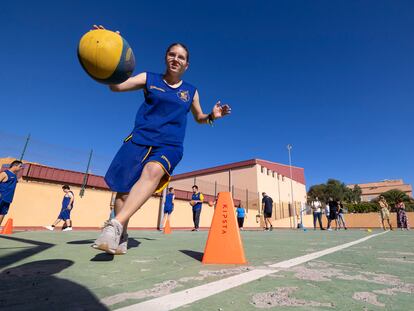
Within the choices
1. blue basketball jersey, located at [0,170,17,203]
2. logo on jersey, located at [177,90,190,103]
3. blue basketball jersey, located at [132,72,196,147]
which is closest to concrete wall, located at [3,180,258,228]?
blue basketball jersey, located at [0,170,17,203]

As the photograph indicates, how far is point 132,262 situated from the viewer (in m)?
2.29

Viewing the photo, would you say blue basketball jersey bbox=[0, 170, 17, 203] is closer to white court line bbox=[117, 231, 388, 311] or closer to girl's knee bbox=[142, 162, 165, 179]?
girl's knee bbox=[142, 162, 165, 179]

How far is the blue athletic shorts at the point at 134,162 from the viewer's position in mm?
2459

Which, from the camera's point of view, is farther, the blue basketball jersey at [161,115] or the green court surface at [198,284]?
the blue basketball jersey at [161,115]

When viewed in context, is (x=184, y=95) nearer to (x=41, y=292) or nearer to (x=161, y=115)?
(x=161, y=115)

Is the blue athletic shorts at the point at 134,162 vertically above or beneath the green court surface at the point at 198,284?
above

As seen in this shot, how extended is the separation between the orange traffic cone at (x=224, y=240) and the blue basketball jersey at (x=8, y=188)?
6.61 meters

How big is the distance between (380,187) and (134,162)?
374ft

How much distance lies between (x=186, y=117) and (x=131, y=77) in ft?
2.34

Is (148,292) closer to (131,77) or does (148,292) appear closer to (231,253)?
(231,253)

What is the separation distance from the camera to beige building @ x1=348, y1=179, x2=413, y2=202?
300 feet

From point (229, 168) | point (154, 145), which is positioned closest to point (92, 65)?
point (154, 145)

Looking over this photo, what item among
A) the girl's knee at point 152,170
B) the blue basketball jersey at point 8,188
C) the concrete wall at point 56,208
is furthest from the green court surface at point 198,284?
the concrete wall at point 56,208

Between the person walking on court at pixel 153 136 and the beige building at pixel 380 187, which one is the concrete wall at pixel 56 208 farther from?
the beige building at pixel 380 187
